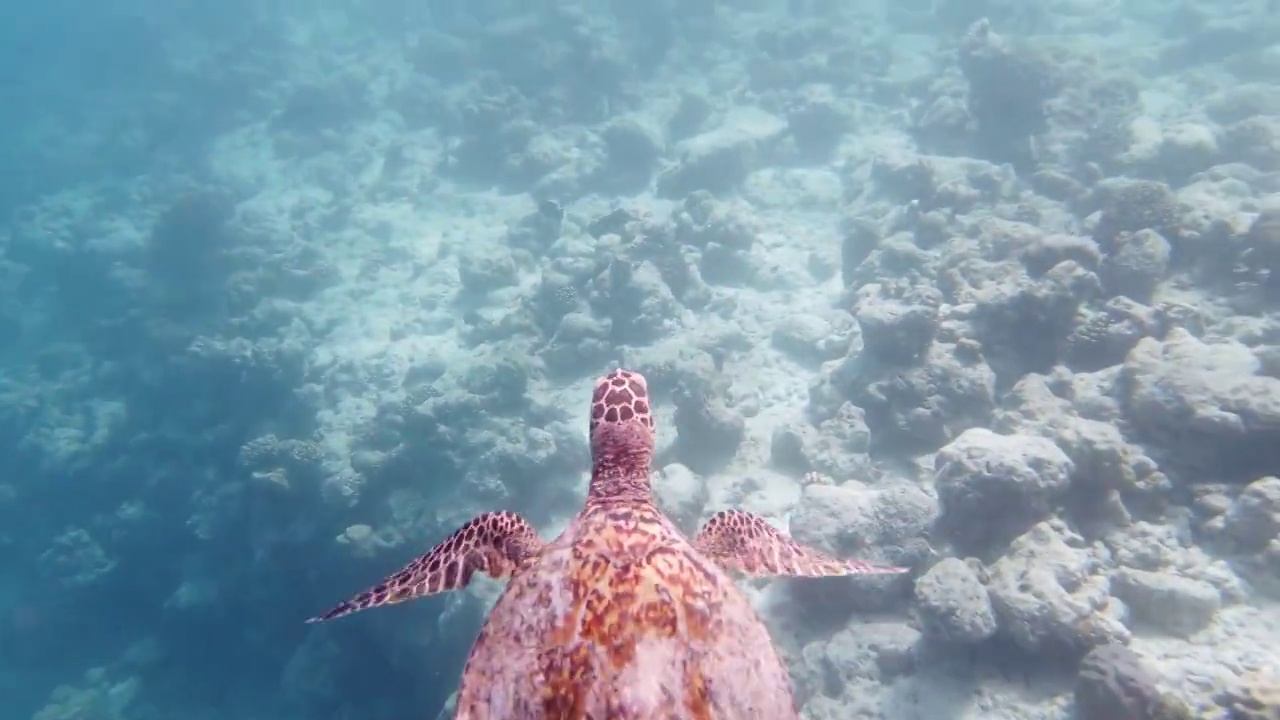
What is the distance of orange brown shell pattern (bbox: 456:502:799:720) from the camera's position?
2400 mm

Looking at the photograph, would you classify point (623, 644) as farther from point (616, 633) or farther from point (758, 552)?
point (758, 552)

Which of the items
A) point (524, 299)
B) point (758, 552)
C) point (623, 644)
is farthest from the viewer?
point (524, 299)

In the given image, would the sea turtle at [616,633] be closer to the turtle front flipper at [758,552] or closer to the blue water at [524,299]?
the turtle front flipper at [758,552]

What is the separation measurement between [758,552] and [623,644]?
137 cm

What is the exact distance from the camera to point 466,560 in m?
3.55

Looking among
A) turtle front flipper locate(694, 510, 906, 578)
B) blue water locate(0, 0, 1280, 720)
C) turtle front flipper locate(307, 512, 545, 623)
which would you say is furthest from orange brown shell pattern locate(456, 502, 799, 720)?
blue water locate(0, 0, 1280, 720)

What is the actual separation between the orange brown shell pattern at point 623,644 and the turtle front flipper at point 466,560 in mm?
421

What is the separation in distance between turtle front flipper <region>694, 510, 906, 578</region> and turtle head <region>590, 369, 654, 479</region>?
58 centimetres

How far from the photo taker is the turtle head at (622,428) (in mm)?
3658

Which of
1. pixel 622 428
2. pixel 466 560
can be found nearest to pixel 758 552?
pixel 622 428

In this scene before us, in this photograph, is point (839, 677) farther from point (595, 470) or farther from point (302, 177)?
point (302, 177)

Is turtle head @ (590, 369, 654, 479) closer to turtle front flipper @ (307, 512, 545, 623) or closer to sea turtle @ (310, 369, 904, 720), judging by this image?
sea turtle @ (310, 369, 904, 720)

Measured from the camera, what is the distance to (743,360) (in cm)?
1212

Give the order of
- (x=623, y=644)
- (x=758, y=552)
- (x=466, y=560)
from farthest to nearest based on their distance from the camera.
A: (x=758, y=552), (x=466, y=560), (x=623, y=644)
